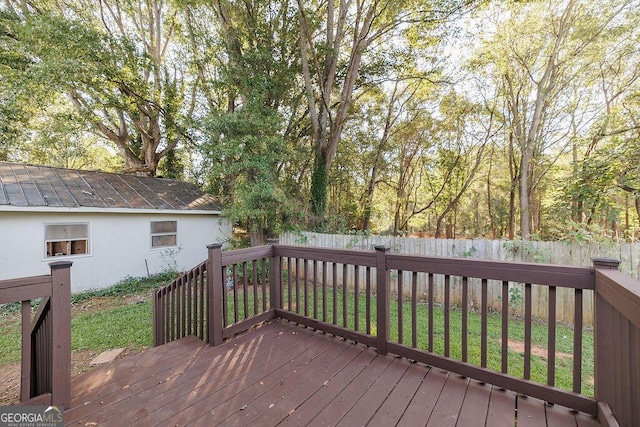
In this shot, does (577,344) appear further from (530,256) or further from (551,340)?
(530,256)

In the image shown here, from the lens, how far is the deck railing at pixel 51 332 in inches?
64.5

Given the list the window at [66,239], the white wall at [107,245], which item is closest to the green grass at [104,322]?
the white wall at [107,245]

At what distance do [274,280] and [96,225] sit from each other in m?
6.71

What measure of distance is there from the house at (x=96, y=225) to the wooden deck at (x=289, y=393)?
6.43 metres

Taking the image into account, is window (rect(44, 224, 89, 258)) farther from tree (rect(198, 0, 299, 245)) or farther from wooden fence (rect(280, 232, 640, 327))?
wooden fence (rect(280, 232, 640, 327))

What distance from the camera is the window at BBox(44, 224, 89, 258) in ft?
21.6

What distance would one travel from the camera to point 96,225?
7.20 m

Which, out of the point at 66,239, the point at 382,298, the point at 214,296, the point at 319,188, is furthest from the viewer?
the point at 319,188

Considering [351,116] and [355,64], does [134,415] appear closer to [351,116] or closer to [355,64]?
[355,64]

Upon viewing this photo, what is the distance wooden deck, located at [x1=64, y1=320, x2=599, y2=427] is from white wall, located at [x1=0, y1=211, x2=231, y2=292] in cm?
643

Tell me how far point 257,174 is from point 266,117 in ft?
4.95

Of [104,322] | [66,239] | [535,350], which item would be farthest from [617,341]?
[66,239]

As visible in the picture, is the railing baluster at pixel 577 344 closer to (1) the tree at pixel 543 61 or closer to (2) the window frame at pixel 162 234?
(1) the tree at pixel 543 61

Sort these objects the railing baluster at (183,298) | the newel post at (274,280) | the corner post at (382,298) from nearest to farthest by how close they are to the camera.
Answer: the corner post at (382,298) → the railing baluster at (183,298) → the newel post at (274,280)
